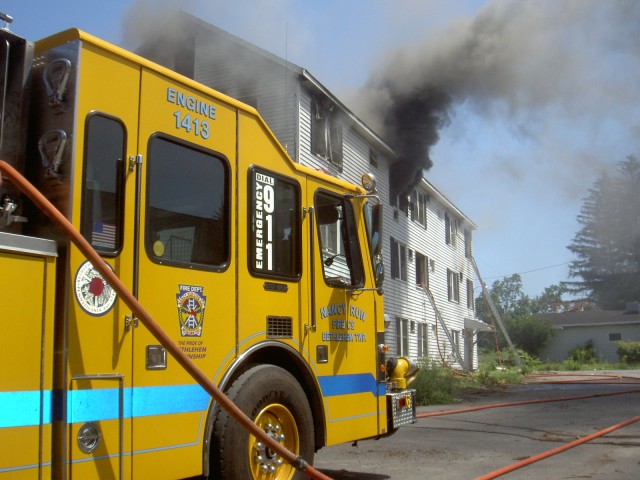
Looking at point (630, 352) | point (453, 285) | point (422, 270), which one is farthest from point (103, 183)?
point (630, 352)

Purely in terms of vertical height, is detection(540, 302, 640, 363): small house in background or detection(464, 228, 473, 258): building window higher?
detection(464, 228, 473, 258): building window

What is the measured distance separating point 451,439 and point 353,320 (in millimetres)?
4251

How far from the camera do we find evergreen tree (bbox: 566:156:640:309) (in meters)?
65.9

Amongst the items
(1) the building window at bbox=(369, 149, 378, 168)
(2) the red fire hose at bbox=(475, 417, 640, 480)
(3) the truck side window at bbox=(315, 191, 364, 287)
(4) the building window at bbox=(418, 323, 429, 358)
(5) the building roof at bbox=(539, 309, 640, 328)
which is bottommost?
(2) the red fire hose at bbox=(475, 417, 640, 480)

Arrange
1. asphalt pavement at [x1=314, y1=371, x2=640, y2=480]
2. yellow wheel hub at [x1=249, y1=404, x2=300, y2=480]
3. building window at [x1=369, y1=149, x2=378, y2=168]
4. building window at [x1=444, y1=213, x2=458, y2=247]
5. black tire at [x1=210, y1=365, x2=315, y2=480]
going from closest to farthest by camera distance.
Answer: black tire at [x1=210, y1=365, x2=315, y2=480] → yellow wheel hub at [x1=249, y1=404, x2=300, y2=480] → asphalt pavement at [x1=314, y1=371, x2=640, y2=480] → building window at [x1=369, y1=149, x2=378, y2=168] → building window at [x1=444, y1=213, x2=458, y2=247]

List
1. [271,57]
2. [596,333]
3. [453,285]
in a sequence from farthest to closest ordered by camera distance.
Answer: [596,333]
[453,285]
[271,57]

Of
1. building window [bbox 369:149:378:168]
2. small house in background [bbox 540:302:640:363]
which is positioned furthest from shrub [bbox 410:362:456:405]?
small house in background [bbox 540:302:640:363]

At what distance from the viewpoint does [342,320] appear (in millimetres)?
5867

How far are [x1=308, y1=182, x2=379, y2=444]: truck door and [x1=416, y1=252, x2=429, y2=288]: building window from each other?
21.8 m

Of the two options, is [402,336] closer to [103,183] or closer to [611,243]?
[103,183]

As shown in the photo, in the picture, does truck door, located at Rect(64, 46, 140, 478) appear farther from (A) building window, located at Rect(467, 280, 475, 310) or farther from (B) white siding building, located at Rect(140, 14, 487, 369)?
(A) building window, located at Rect(467, 280, 475, 310)

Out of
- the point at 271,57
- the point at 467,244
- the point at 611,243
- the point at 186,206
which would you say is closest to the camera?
the point at 186,206

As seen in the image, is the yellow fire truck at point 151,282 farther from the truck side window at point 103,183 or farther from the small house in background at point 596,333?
the small house in background at point 596,333

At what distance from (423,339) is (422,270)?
8.86ft
